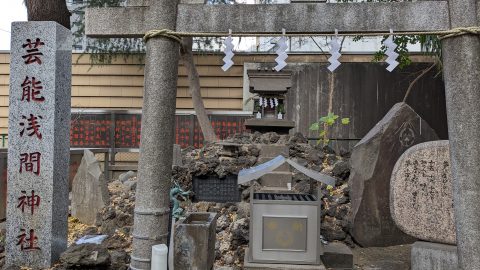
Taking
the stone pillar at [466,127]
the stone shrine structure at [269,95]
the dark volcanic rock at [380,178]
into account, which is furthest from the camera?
the stone shrine structure at [269,95]

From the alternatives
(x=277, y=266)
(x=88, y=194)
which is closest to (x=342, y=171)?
(x=277, y=266)

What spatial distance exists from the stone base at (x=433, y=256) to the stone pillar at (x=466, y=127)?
36.1 inches

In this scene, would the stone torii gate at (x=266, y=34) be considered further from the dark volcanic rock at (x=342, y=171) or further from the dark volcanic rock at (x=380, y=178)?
the dark volcanic rock at (x=342, y=171)

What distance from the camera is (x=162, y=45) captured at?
13.4ft

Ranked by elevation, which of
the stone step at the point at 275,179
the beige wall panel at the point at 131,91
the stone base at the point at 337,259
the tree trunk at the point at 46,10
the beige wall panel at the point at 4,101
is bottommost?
the stone base at the point at 337,259

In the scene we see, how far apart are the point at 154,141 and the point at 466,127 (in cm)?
330

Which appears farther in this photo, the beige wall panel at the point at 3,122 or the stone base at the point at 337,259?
the beige wall panel at the point at 3,122

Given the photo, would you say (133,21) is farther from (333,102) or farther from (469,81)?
(333,102)

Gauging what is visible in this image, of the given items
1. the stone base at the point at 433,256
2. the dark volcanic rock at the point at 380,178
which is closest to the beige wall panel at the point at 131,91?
the dark volcanic rock at the point at 380,178

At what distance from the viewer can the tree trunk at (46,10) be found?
7312 mm

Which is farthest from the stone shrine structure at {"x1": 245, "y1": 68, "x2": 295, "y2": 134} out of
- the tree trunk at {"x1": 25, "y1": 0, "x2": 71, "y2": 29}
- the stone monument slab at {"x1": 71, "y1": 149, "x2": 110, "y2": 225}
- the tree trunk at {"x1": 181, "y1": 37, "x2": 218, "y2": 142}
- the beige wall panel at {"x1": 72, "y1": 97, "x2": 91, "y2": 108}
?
the beige wall panel at {"x1": 72, "y1": 97, "x2": 91, "y2": 108}

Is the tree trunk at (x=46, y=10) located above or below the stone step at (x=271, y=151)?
above

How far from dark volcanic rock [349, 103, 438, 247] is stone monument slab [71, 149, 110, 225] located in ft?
17.4

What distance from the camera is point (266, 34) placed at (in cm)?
416
